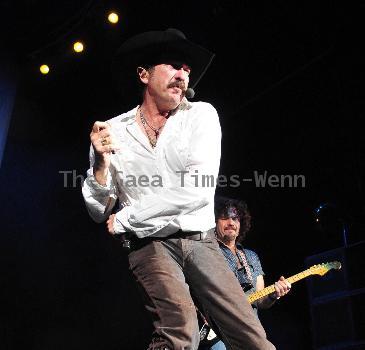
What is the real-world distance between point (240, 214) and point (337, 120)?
5.95 ft

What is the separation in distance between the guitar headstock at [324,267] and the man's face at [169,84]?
3.31 metres

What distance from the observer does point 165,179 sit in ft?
8.31

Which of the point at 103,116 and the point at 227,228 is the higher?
the point at 103,116

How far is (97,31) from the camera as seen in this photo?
→ 5766mm

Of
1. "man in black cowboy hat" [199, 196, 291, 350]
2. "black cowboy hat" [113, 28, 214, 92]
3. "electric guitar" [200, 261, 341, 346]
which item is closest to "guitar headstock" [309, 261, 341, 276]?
"electric guitar" [200, 261, 341, 346]

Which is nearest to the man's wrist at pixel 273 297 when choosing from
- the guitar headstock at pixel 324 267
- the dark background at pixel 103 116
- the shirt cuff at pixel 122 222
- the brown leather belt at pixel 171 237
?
the guitar headstock at pixel 324 267

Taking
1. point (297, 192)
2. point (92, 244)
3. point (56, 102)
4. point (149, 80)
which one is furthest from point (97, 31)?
point (297, 192)

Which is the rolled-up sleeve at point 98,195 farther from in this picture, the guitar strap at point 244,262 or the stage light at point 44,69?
the stage light at point 44,69

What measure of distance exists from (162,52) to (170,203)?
105 centimetres

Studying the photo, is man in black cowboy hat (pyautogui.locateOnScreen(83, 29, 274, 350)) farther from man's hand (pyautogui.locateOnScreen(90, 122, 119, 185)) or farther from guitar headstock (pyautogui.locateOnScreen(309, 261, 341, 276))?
guitar headstock (pyautogui.locateOnScreen(309, 261, 341, 276))

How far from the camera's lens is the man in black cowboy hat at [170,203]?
2.21 m

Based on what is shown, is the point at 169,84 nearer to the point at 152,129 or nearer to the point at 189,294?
the point at 152,129

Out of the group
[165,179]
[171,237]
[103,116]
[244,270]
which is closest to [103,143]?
[165,179]

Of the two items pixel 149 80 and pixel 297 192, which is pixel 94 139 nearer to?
pixel 149 80
